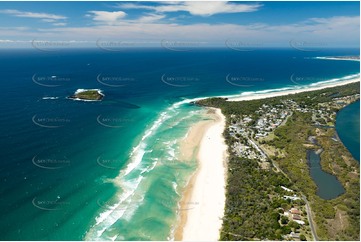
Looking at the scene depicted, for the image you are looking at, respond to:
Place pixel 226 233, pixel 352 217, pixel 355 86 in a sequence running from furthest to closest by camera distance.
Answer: pixel 355 86, pixel 352 217, pixel 226 233

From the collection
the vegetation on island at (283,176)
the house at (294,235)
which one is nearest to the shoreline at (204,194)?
the vegetation on island at (283,176)

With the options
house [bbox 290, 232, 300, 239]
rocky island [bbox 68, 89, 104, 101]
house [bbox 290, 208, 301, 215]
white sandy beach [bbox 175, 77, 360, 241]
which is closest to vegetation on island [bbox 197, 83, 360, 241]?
house [bbox 290, 232, 300, 239]

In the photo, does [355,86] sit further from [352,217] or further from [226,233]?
[226,233]

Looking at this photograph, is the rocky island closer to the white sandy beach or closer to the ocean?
the ocean

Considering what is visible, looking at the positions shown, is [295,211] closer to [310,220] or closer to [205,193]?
[310,220]

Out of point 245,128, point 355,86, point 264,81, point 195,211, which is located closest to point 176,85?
point 264,81

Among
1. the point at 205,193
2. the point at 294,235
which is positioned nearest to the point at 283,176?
the point at 205,193
